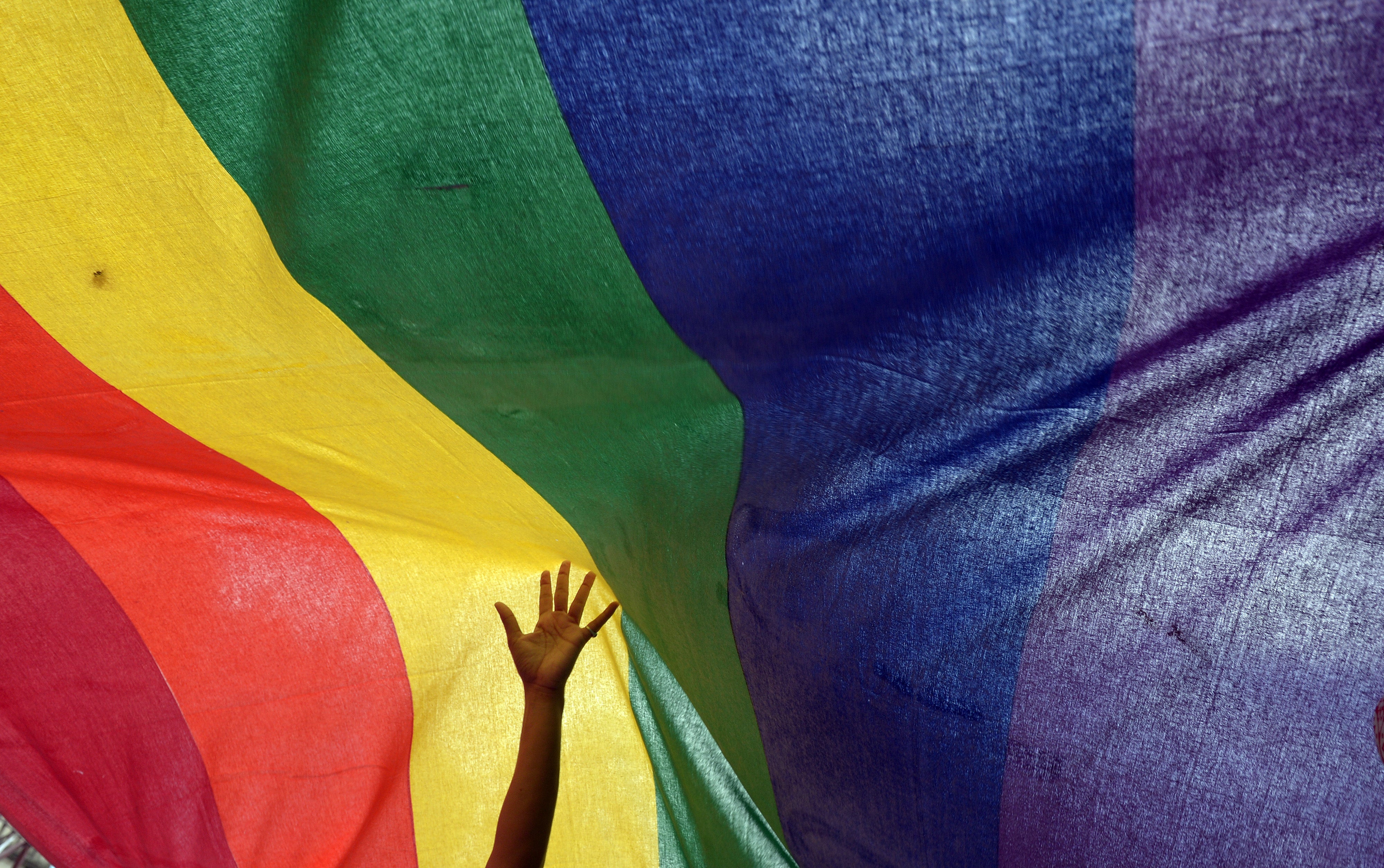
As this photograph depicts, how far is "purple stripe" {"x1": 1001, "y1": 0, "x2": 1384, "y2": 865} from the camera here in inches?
25.6

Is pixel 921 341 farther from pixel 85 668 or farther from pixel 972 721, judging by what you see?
pixel 85 668

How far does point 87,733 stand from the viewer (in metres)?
1.54

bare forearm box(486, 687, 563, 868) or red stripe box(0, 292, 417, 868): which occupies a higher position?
red stripe box(0, 292, 417, 868)

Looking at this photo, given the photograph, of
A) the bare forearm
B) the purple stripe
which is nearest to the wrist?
the bare forearm

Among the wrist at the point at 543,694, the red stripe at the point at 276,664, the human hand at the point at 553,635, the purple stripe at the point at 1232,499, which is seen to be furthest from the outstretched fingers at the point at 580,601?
the purple stripe at the point at 1232,499

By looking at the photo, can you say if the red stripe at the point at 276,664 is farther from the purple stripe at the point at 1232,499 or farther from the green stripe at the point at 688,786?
the purple stripe at the point at 1232,499

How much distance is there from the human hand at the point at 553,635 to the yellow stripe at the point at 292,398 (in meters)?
0.06

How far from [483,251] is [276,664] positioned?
96 cm

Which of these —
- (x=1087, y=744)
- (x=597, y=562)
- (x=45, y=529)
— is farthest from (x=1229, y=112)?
(x=45, y=529)

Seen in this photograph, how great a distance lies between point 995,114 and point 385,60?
1.94 feet

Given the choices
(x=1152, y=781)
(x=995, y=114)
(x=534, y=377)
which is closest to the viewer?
(x=995, y=114)

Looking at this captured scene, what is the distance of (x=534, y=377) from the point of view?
3.75 ft

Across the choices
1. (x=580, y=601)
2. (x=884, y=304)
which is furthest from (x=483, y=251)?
(x=580, y=601)

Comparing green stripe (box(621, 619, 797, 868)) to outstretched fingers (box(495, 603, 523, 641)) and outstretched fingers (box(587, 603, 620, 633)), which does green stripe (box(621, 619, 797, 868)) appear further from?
outstretched fingers (box(495, 603, 523, 641))
